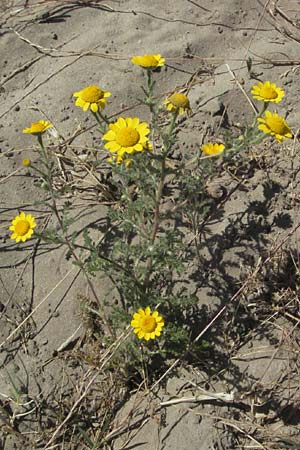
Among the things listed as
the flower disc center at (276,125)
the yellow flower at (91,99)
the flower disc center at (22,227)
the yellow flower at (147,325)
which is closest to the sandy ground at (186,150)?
the yellow flower at (147,325)

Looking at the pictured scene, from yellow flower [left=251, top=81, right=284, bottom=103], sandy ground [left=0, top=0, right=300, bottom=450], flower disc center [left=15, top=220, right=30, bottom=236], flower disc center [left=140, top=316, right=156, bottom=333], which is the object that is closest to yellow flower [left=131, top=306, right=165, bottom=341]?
flower disc center [left=140, top=316, right=156, bottom=333]

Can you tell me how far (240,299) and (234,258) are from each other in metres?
0.25

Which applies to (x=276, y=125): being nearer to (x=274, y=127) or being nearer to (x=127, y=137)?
(x=274, y=127)

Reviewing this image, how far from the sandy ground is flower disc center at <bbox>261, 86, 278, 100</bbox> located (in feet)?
2.51

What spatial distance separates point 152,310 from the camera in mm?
2494

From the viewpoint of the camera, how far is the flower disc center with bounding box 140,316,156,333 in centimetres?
231

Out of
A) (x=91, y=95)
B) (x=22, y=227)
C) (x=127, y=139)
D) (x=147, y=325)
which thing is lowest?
(x=147, y=325)


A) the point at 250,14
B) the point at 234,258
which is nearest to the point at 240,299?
the point at 234,258

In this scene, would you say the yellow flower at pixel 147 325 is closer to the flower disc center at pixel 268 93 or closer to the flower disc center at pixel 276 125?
the flower disc center at pixel 276 125

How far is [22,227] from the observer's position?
2312mm

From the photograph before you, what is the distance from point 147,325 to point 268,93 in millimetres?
1157

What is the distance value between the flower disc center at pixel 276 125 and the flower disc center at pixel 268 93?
0.42 ft

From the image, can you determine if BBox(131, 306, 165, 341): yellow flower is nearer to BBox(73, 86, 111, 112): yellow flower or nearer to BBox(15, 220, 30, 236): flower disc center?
BBox(15, 220, 30, 236): flower disc center

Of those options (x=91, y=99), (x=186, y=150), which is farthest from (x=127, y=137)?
(x=186, y=150)
